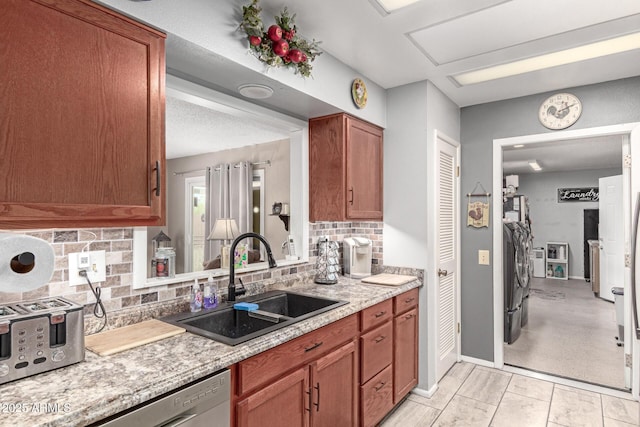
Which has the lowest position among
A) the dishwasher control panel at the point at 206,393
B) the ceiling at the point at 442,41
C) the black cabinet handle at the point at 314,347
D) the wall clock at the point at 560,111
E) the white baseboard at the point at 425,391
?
the white baseboard at the point at 425,391

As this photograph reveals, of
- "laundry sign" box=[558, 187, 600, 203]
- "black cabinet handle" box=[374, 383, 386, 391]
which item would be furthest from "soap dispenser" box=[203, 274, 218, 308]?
"laundry sign" box=[558, 187, 600, 203]

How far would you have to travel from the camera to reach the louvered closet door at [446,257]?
3008 millimetres

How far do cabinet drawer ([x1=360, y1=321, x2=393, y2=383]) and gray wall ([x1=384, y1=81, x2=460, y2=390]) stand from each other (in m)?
0.55

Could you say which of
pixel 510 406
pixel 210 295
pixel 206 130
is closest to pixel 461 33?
pixel 210 295

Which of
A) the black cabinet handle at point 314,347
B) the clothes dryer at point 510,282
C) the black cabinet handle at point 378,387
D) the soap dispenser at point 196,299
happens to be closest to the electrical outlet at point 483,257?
the clothes dryer at point 510,282

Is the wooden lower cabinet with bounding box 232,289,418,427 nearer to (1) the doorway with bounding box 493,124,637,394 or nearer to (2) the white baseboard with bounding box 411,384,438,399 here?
(2) the white baseboard with bounding box 411,384,438,399

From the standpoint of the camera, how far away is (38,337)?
1.11 m

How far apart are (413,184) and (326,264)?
3.09ft

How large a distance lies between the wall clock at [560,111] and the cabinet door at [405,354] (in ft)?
6.36

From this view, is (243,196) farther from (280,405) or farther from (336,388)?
(280,405)

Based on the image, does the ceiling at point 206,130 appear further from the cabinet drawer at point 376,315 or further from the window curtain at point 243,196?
the cabinet drawer at point 376,315

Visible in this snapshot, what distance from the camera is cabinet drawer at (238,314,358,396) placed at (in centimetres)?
141

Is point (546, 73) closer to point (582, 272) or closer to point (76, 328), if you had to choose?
point (76, 328)

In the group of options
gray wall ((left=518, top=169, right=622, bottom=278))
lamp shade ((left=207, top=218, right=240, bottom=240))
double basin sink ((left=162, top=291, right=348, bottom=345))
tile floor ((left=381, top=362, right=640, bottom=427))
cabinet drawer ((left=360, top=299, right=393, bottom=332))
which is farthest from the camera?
gray wall ((left=518, top=169, right=622, bottom=278))
